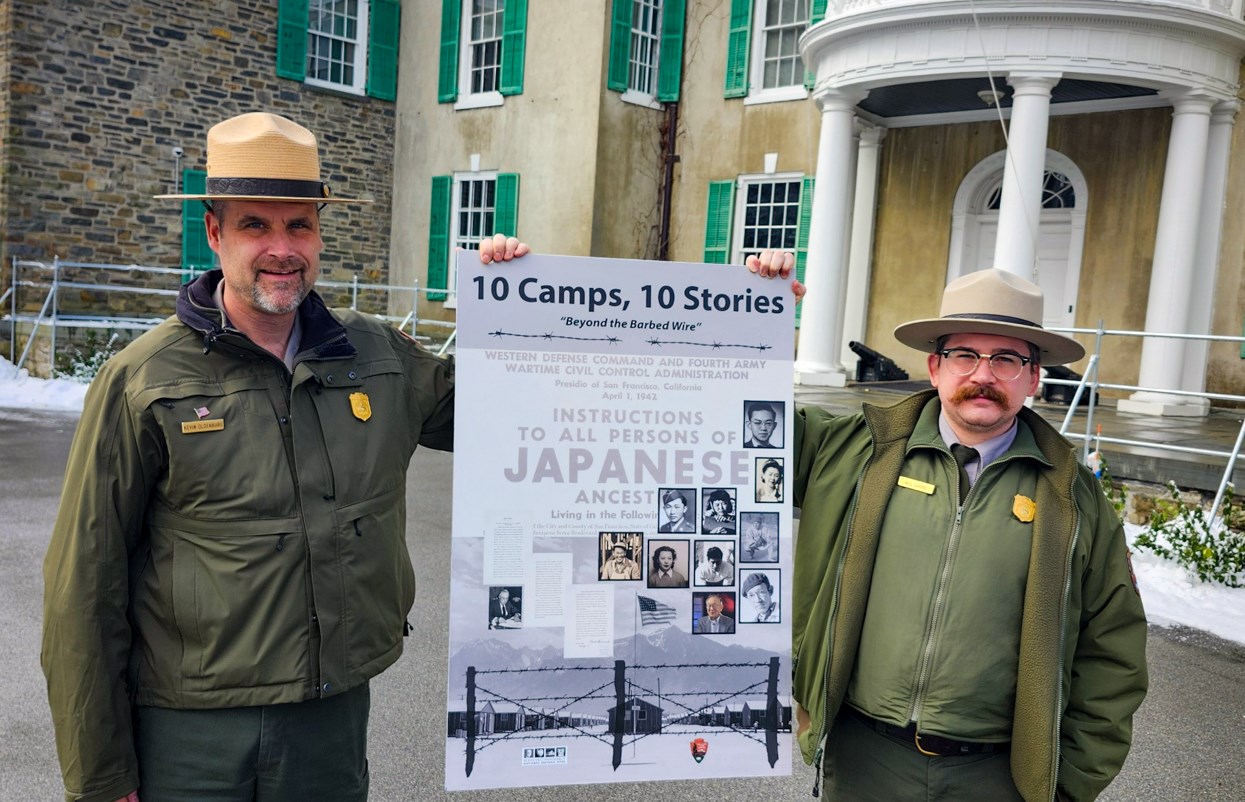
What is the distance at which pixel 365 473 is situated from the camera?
2311 millimetres

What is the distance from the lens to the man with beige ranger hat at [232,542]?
2.09 metres

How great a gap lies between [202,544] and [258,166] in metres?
0.81

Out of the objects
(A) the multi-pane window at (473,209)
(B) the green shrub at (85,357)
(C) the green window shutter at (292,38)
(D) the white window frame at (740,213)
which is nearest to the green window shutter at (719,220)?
(D) the white window frame at (740,213)

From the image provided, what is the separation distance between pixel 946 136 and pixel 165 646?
13.2 meters

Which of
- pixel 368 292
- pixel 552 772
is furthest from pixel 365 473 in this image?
pixel 368 292

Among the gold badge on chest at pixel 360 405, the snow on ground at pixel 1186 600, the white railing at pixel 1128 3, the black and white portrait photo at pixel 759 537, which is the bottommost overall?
the snow on ground at pixel 1186 600

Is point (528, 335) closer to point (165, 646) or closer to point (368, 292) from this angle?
point (165, 646)

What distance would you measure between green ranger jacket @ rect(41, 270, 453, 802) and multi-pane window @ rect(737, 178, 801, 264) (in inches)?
505

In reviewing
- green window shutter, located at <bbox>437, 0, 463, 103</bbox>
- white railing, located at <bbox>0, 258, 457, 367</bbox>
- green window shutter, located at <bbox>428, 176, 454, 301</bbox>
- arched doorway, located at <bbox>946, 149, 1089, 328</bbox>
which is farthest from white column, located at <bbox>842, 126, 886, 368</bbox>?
green window shutter, located at <bbox>437, 0, 463, 103</bbox>

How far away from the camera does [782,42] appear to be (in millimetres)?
14898

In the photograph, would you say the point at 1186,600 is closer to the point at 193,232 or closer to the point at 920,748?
the point at 920,748

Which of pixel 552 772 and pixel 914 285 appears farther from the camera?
pixel 914 285

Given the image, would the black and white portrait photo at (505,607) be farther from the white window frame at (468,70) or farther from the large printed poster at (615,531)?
the white window frame at (468,70)

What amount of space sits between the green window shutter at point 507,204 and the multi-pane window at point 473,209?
0.34 m
